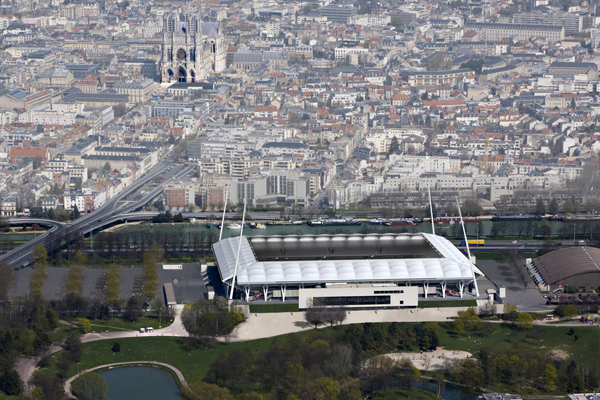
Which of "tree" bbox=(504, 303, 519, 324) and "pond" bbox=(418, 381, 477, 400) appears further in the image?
"tree" bbox=(504, 303, 519, 324)

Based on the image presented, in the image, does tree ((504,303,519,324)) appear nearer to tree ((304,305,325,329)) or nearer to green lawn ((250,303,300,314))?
tree ((304,305,325,329))

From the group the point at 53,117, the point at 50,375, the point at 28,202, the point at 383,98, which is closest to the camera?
the point at 50,375

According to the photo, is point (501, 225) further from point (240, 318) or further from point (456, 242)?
point (240, 318)

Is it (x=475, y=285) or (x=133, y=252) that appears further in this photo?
(x=133, y=252)

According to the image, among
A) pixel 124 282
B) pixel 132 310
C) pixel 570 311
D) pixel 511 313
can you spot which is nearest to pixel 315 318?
pixel 132 310

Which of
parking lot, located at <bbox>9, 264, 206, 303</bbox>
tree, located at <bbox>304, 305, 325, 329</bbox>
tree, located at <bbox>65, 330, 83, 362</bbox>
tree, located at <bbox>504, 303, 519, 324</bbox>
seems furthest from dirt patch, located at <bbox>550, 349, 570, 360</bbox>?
tree, located at <bbox>65, 330, 83, 362</bbox>

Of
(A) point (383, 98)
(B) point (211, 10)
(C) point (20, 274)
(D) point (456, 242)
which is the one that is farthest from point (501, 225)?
(B) point (211, 10)

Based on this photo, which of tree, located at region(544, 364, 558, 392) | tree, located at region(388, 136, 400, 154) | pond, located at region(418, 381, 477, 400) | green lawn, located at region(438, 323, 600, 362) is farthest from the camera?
tree, located at region(388, 136, 400, 154)
